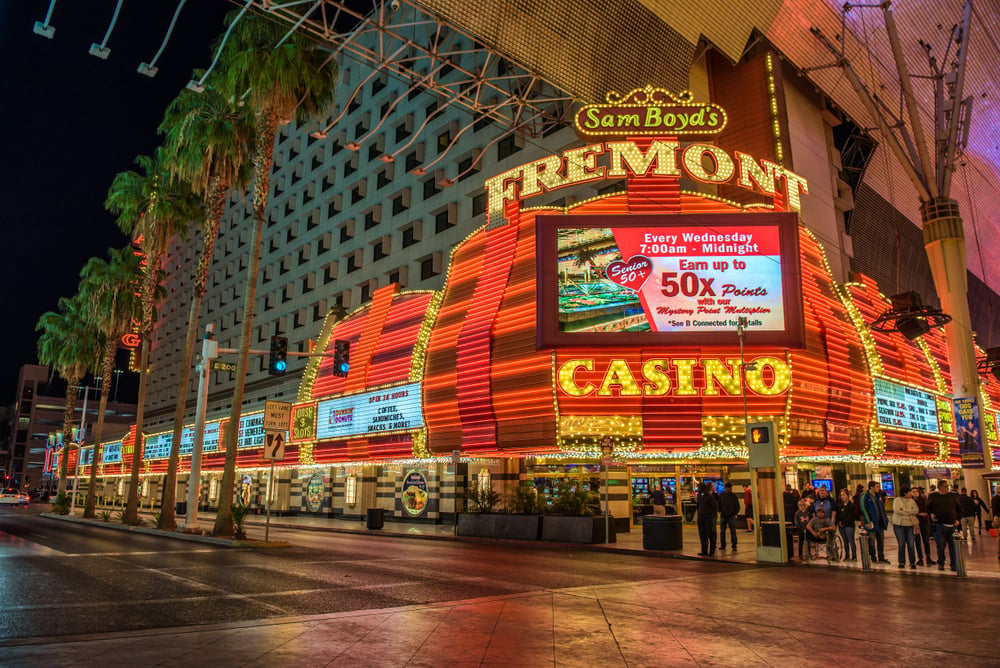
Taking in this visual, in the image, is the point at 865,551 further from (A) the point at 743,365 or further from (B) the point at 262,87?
(B) the point at 262,87

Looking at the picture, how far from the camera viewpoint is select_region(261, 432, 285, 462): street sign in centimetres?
2091

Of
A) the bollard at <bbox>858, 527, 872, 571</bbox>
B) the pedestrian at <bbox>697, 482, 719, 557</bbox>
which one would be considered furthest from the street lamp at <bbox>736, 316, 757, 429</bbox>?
the bollard at <bbox>858, 527, 872, 571</bbox>

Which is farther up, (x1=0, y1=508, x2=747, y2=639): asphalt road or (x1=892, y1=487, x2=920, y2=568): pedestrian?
(x1=892, y1=487, x2=920, y2=568): pedestrian

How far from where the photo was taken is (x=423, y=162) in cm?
4525

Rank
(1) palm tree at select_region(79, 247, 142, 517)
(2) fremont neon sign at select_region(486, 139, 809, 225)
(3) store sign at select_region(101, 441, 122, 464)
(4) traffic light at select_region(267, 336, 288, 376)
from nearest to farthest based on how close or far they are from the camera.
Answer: (4) traffic light at select_region(267, 336, 288, 376), (2) fremont neon sign at select_region(486, 139, 809, 225), (1) palm tree at select_region(79, 247, 142, 517), (3) store sign at select_region(101, 441, 122, 464)

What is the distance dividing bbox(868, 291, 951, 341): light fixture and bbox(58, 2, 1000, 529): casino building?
0.70 m

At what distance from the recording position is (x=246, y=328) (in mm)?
25516

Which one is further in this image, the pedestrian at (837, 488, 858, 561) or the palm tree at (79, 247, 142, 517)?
the palm tree at (79, 247, 142, 517)

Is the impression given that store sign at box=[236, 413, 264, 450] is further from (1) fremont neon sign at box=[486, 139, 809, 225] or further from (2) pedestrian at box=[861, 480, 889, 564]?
(2) pedestrian at box=[861, 480, 889, 564]

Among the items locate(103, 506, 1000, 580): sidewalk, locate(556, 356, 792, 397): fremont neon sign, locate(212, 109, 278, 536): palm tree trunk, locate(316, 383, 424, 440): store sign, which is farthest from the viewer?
locate(316, 383, 424, 440): store sign

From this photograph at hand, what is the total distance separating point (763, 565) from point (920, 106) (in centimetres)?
3493

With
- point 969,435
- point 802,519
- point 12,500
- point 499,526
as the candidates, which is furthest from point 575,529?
point 12,500

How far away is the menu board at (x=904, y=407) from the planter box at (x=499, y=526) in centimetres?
1432

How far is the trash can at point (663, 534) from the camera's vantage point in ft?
66.0
